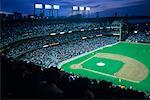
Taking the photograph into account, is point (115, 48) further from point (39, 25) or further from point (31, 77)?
point (31, 77)

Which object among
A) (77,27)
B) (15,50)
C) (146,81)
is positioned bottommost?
(146,81)

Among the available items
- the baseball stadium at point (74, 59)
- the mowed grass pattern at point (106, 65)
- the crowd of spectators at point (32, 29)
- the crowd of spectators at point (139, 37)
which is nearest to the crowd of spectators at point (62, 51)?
the baseball stadium at point (74, 59)

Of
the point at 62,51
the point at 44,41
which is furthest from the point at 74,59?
the point at 44,41

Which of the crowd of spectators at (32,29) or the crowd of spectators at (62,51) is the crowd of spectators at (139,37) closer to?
the crowd of spectators at (62,51)

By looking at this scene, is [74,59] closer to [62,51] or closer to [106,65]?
[62,51]

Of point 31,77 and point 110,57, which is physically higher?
point 31,77

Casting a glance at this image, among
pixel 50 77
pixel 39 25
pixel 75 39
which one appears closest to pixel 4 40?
pixel 39 25

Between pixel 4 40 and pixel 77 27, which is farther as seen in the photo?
pixel 77 27

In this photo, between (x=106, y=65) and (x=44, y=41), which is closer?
(x=106, y=65)
